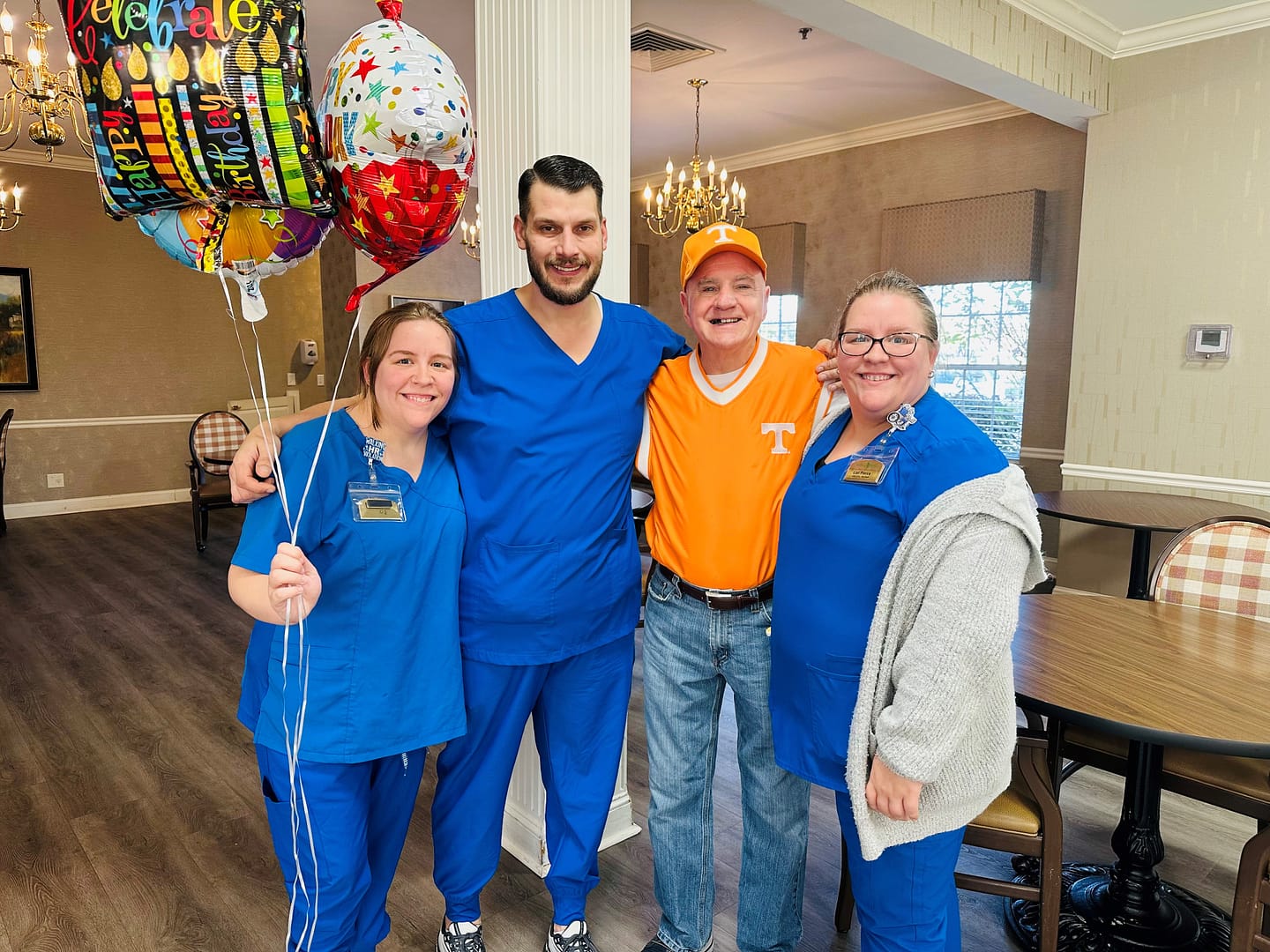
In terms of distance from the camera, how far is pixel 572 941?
1891 millimetres

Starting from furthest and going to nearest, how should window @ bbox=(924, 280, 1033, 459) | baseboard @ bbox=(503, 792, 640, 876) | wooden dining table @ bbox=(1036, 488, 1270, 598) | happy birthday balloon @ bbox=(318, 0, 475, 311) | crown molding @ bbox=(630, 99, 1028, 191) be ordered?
1. window @ bbox=(924, 280, 1033, 459)
2. crown molding @ bbox=(630, 99, 1028, 191)
3. wooden dining table @ bbox=(1036, 488, 1270, 598)
4. baseboard @ bbox=(503, 792, 640, 876)
5. happy birthday balloon @ bbox=(318, 0, 475, 311)

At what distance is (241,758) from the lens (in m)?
2.92

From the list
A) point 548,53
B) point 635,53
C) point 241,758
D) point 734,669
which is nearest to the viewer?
point 734,669

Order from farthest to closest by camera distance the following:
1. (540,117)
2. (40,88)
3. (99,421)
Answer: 1. (99,421)
2. (40,88)
3. (540,117)

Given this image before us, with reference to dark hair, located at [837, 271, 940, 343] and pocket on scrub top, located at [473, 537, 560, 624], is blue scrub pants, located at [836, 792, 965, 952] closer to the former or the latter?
pocket on scrub top, located at [473, 537, 560, 624]

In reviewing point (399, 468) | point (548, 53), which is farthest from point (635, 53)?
point (399, 468)

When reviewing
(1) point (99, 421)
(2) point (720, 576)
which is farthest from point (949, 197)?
(1) point (99, 421)

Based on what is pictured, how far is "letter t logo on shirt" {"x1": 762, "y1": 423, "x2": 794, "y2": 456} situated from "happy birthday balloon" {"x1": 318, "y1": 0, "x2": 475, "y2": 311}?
724 mm

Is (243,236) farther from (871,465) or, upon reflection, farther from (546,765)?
(546,765)

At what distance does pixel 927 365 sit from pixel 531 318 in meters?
0.80

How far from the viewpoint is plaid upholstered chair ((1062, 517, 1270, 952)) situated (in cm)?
158

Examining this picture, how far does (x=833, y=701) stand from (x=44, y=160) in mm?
8200

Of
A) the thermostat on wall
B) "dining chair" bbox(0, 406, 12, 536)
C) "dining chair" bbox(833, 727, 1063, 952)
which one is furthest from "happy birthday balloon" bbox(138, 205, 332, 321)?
"dining chair" bbox(0, 406, 12, 536)

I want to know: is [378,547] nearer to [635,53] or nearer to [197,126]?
[197,126]
